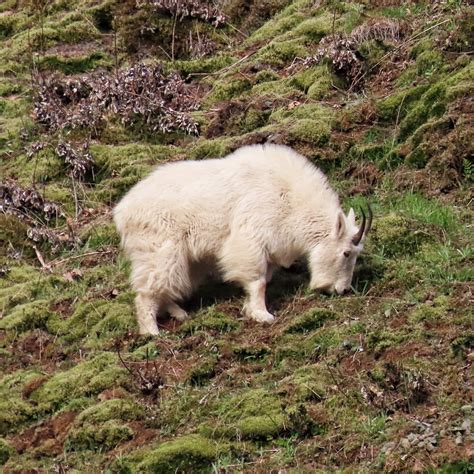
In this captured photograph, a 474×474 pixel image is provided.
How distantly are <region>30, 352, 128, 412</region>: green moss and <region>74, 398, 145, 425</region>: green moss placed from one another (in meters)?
0.39

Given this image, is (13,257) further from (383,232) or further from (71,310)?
(383,232)

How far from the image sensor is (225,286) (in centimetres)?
1081

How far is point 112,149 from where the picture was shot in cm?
1375

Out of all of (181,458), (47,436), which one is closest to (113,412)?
(47,436)

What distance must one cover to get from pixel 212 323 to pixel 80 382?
1.55 meters

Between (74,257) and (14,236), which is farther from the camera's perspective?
(14,236)

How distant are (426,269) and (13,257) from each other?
5355 mm

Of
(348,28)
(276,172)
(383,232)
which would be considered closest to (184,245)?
(276,172)

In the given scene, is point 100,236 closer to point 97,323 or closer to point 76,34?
point 97,323

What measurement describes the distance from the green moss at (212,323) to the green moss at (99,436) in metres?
1.88

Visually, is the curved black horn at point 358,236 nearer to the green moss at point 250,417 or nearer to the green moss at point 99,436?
the green moss at point 250,417

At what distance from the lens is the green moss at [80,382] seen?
340 inches

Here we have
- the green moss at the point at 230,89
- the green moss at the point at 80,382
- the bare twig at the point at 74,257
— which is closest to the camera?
the green moss at the point at 80,382

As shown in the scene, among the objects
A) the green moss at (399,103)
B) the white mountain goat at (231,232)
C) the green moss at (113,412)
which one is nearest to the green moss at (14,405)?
the green moss at (113,412)
